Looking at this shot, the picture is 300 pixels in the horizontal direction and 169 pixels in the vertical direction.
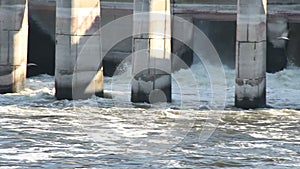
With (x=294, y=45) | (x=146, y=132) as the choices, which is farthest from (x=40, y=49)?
(x=146, y=132)

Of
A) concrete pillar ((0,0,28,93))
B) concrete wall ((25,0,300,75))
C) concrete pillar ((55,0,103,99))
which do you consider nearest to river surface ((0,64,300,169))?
concrete pillar ((55,0,103,99))

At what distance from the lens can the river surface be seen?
28.7m

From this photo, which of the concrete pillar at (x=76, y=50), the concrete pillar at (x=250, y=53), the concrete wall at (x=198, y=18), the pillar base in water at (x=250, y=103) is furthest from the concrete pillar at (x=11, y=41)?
the pillar base in water at (x=250, y=103)

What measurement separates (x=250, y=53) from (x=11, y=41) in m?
11.0

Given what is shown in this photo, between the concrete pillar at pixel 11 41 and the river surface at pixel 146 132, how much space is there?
2.51 ft

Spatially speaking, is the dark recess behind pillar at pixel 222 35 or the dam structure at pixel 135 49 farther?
the dark recess behind pillar at pixel 222 35

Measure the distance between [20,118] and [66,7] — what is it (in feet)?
20.3

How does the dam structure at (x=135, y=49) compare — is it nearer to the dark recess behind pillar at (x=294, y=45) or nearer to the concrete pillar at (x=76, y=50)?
the concrete pillar at (x=76, y=50)

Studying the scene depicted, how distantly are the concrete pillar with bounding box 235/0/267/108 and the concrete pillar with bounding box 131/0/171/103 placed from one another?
3.09m

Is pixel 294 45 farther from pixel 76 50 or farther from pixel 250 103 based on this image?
pixel 76 50

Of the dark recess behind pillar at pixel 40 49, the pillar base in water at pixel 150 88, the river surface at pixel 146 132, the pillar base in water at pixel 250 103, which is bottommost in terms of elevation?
the river surface at pixel 146 132

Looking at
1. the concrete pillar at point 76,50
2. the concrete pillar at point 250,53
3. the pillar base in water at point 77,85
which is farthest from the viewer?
the pillar base in water at point 77,85

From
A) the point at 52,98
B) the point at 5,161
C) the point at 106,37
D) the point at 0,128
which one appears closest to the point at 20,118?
the point at 0,128

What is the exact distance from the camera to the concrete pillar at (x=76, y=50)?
39656 mm
